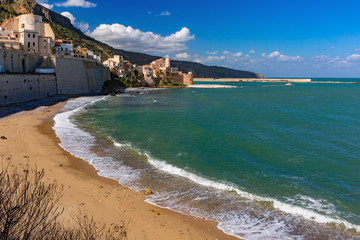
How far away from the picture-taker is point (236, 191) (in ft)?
38.5

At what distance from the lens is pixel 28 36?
56625 millimetres

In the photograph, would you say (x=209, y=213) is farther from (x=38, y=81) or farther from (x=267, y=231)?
(x=38, y=81)

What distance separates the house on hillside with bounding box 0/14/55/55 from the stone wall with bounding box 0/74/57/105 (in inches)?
343

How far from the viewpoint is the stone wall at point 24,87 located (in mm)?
33062

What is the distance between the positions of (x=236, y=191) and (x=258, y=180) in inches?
76.0

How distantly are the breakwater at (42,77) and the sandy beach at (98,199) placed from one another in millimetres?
20179

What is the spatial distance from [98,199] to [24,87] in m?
34.3

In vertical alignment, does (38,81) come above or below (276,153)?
above

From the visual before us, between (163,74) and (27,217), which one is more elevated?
(163,74)

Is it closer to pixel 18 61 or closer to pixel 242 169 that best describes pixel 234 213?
pixel 242 169

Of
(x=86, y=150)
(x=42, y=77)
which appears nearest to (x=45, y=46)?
(x=42, y=77)

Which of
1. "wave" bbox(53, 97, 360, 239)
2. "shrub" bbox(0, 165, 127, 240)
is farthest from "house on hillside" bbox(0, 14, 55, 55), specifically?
"shrub" bbox(0, 165, 127, 240)

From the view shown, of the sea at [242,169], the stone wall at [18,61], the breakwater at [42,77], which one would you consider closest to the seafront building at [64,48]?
the breakwater at [42,77]

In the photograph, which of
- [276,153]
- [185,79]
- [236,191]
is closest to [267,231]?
[236,191]
